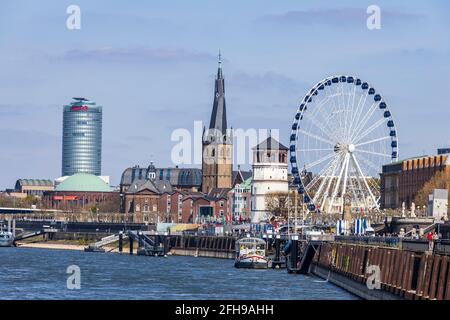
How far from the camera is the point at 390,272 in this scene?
216 ft

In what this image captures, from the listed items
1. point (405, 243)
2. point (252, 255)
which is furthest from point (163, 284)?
point (252, 255)

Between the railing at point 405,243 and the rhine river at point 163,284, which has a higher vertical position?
the railing at point 405,243

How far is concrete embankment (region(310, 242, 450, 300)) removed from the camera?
53375mm

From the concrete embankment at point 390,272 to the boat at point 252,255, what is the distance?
24.6m

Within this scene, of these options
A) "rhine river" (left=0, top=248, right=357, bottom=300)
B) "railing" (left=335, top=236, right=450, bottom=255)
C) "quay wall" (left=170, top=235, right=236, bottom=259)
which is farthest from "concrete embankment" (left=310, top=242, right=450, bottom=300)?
"quay wall" (left=170, top=235, right=236, bottom=259)

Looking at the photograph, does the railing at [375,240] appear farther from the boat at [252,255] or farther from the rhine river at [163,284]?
the boat at [252,255]

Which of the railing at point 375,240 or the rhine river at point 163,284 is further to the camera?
Result: the railing at point 375,240

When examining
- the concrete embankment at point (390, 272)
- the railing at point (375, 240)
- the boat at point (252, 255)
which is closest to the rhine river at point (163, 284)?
the concrete embankment at point (390, 272)

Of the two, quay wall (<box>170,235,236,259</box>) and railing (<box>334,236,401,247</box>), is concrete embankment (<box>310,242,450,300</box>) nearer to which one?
railing (<box>334,236,401,247</box>)

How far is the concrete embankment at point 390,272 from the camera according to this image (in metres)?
53.4

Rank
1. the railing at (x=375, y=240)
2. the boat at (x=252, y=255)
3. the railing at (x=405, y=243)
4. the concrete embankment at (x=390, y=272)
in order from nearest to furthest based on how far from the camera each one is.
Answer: the concrete embankment at (x=390, y=272)
the railing at (x=405, y=243)
the railing at (x=375, y=240)
the boat at (x=252, y=255)

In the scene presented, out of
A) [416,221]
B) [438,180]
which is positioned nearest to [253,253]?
[416,221]
